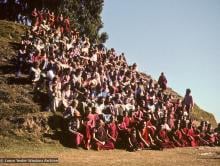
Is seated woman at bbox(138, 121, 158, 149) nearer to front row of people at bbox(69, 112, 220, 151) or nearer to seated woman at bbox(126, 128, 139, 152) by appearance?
front row of people at bbox(69, 112, 220, 151)

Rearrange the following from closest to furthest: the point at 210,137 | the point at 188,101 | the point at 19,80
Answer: the point at 19,80 → the point at 210,137 → the point at 188,101

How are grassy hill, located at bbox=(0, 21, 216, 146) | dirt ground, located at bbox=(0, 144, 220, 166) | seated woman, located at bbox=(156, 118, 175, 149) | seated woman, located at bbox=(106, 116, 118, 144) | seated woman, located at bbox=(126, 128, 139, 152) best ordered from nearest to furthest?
1. dirt ground, located at bbox=(0, 144, 220, 166)
2. grassy hill, located at bbox=(0, 21, 216, 146)
3. seated woman, located at bbox=(126, 128, 139, 152)
4. seated woman, located at bbox=(106, 116, 118, 144)
5. seated woman, located at bbox=(156, 118, 175, 149)

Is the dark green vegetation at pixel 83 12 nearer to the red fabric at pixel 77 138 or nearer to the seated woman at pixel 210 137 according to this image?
the seated woman at pixel 210 137

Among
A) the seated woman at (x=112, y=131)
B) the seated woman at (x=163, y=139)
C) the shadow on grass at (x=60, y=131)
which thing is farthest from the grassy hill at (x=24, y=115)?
the seated woman at (x=163, y=139)

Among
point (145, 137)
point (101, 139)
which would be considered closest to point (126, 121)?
point (145, 137)

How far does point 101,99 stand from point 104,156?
4.64 meters

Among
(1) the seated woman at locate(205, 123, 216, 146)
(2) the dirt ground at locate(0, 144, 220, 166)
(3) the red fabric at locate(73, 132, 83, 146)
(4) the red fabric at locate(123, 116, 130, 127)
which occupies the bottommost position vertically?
(2) the dirt ground at locate(0, 144, 220, 166)

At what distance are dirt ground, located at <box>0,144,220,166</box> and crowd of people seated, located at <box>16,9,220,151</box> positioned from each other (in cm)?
120

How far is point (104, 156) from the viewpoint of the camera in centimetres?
1462

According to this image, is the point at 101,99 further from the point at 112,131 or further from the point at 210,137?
the point at 210,137

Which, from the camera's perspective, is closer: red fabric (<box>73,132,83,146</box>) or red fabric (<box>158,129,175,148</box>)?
red fabric (<box>73,132,83,146</box>)

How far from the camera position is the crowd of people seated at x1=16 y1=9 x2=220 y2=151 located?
17.4 meters

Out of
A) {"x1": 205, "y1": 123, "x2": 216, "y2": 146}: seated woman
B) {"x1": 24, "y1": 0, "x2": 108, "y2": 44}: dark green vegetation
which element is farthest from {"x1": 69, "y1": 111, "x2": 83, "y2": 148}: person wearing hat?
{"x1": 24, "y1": 0, "x2": 108, "y2": 44}: dark green vegetation

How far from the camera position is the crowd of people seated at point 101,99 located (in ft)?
57.2
